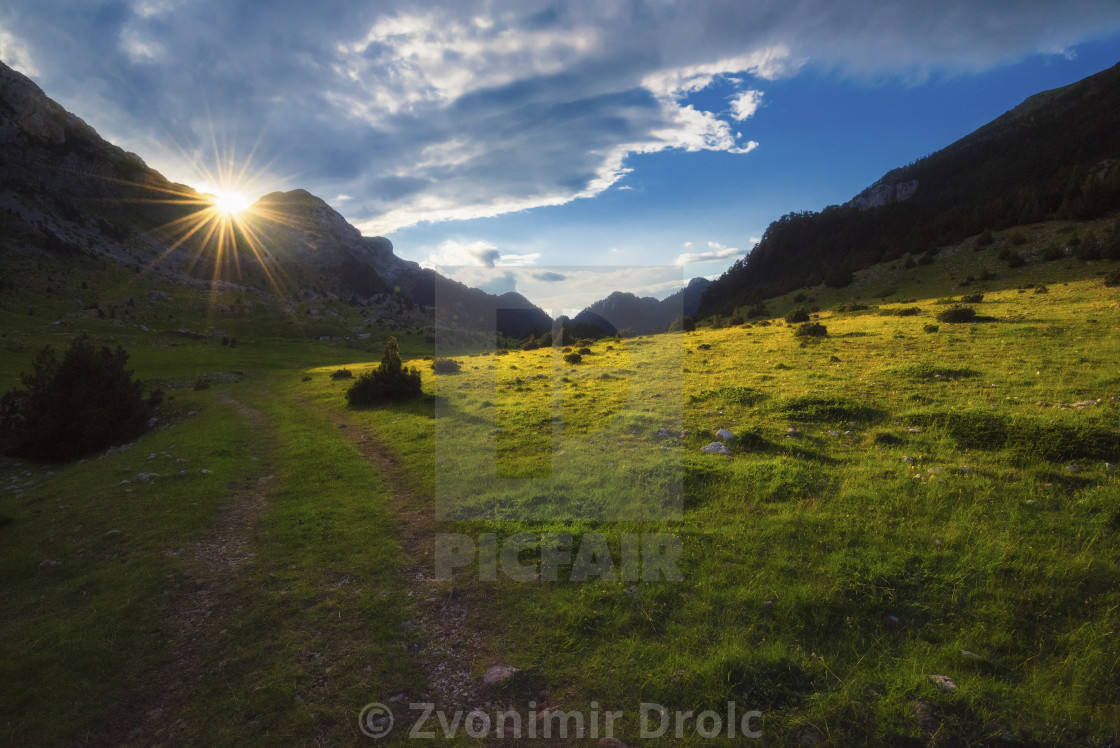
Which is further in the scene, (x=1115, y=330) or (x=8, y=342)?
(x=8, y=342)

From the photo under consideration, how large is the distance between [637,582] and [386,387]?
22.1 meters

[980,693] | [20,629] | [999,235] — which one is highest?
[999,235]

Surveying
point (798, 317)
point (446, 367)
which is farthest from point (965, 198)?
point (446, 367)

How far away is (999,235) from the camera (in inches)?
1844

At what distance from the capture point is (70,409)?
19.2 metres

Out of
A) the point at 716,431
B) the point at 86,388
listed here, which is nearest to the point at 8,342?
the point at 86,388

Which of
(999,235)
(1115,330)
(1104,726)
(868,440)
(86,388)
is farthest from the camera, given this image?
(999,235)

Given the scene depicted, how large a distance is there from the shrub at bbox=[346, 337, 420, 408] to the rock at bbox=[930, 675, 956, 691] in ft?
81.5

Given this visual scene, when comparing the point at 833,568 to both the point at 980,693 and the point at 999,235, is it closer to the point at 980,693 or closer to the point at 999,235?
the point at 980,693

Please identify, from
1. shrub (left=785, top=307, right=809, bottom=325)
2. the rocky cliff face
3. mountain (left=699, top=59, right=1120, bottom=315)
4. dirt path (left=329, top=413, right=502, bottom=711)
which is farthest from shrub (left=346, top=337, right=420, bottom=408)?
the rocky cliff face

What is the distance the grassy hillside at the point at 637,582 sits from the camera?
527 cm

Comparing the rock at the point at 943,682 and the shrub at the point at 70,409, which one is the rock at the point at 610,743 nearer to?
the rock at the point at 943,682

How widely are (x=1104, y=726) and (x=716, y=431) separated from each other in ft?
32.3

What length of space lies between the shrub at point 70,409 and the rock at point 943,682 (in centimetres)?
2872
